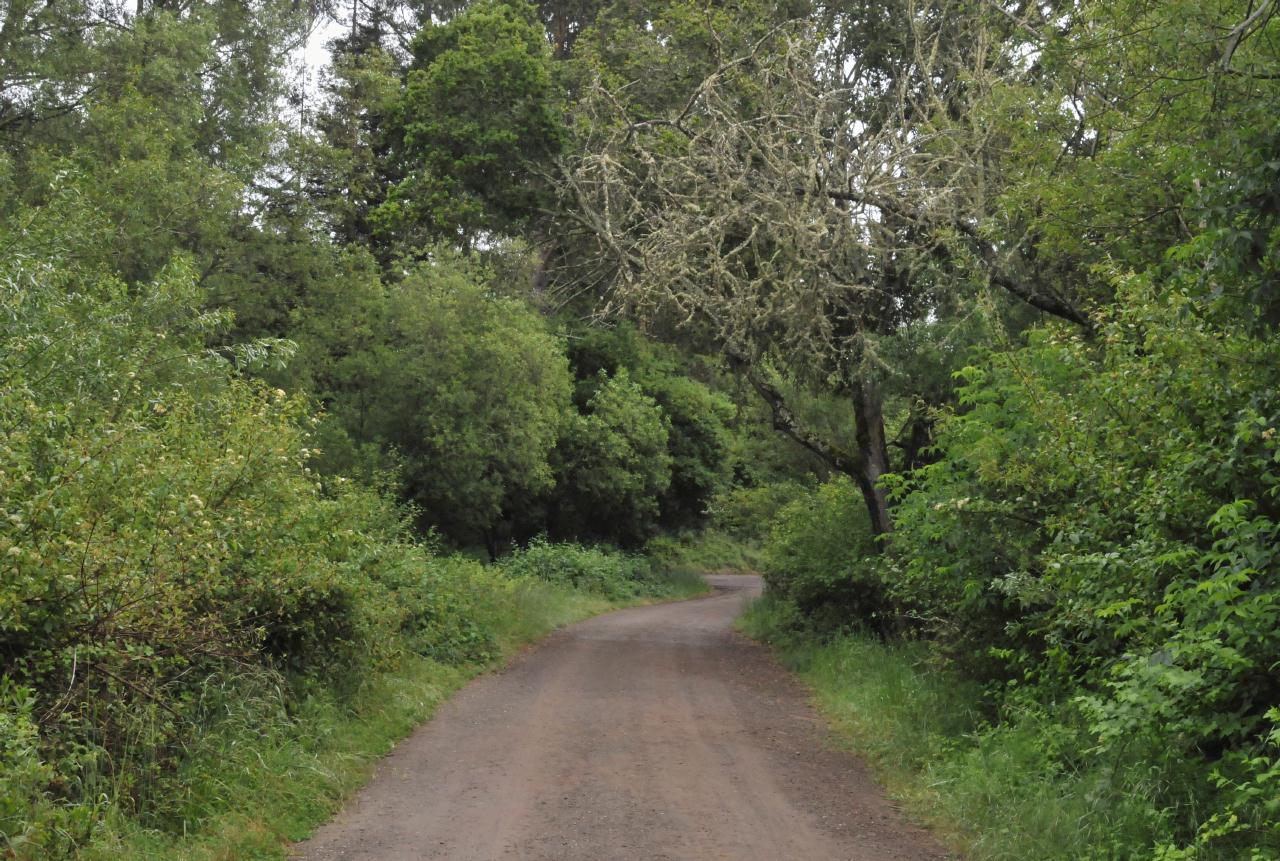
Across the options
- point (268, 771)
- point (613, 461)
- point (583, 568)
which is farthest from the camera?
point (613, 461)

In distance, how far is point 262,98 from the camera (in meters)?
27.2

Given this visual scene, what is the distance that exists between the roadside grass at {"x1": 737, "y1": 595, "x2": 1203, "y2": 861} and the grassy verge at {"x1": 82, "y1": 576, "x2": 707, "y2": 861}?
4.49 m

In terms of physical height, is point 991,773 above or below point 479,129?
below

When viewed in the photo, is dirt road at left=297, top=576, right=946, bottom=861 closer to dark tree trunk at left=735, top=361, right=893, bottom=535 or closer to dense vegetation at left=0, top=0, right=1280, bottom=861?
dense vegetation at left=0, top=0, right=1280, bottom=861

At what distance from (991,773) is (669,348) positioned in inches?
531

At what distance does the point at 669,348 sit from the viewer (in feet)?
69.9

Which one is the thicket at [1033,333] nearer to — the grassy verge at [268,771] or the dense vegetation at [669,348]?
the dense vegetation at [669,348]

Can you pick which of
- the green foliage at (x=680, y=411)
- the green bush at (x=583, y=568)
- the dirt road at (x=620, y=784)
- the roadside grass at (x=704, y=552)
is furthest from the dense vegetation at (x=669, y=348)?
the roadside grass at (x=704, y=552)

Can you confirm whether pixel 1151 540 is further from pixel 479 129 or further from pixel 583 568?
pixel 583 568

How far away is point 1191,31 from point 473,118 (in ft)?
57.8

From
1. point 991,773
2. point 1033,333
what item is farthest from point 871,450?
point 991,773

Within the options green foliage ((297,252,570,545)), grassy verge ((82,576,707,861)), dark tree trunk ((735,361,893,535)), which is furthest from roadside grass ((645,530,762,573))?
grassy verge ((82,576,707,861))

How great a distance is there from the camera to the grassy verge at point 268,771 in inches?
276

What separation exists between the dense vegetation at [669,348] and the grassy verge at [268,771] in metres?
0.07
